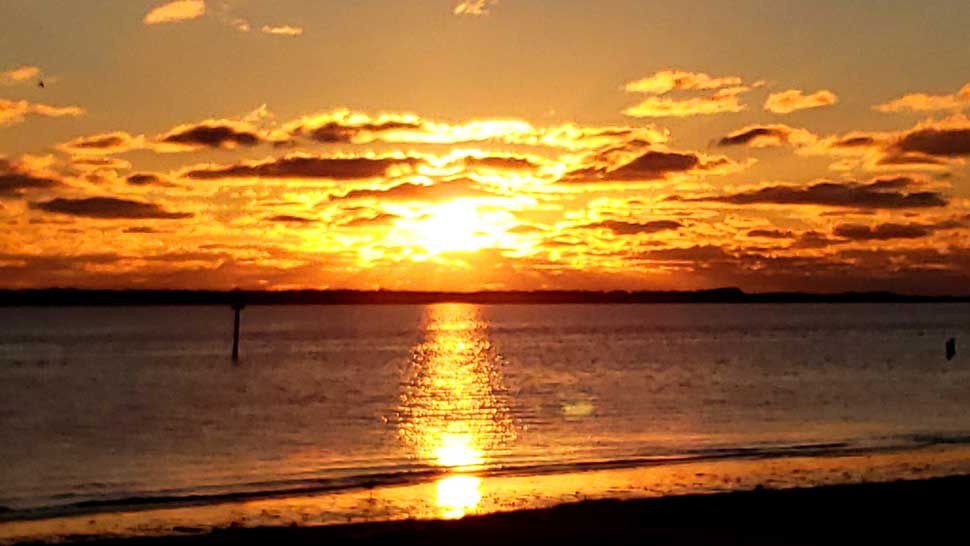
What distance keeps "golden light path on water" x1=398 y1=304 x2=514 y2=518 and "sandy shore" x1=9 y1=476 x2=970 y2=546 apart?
2.38 metres

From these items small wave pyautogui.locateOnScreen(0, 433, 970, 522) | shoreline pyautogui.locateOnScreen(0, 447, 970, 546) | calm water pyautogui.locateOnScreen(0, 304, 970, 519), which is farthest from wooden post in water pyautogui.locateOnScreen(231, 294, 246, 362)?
shoreline pyautogui.locateOnScreen(0, 447, 970, 546)

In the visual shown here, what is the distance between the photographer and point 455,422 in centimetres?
5134

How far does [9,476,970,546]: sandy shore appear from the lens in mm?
21375

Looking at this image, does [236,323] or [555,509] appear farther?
[236,323]

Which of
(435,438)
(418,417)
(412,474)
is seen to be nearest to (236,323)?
(418,417)

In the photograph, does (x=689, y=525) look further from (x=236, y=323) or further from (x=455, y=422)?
(x=236, y=323)

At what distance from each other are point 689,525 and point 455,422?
28.9 m

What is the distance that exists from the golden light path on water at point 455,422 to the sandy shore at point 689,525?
238cm

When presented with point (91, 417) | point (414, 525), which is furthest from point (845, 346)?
point (414, 525)

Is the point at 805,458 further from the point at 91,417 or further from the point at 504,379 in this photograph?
the point at 504,379

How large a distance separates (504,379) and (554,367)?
54.6 ft

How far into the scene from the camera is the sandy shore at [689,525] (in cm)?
2138

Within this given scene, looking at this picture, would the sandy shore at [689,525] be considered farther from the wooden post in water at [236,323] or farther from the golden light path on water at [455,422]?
the wooden post in water at [236,323]

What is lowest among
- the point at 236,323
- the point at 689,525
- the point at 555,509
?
the point at 689,525
